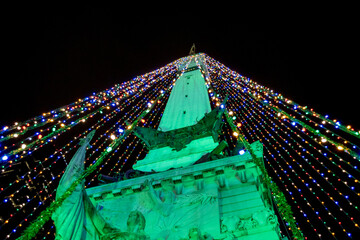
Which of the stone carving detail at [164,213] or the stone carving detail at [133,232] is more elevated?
the stone carving detail at [164,213]

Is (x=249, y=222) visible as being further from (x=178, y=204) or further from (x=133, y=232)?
(x=133, y=232)

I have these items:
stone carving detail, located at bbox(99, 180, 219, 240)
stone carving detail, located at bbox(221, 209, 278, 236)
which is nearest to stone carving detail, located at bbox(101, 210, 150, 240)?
stone carving detail, located at bbox(99, 180, 219, 240)

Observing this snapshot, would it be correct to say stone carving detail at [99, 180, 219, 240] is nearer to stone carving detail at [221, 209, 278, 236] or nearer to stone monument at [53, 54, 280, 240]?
stone monument at [53, 54, 280, 240]

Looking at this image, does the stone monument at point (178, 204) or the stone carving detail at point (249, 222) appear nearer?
the stone monument at point (178, 204)

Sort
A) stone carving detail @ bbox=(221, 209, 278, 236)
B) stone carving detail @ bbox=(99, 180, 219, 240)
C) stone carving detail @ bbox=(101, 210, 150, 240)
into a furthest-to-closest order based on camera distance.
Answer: stone carving detail @ bbox=(221, 209, 278, 236)
stone carving detail @ bbox=(99, 180, 219, 240)
stone carving detail @ bbox=(101, 210, 150, 240)

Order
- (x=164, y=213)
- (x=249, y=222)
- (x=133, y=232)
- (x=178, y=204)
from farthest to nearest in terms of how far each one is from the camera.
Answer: (x=178, y=204)
(x=164, y=213)
(x=249, y=222)
(x=133, y=232)

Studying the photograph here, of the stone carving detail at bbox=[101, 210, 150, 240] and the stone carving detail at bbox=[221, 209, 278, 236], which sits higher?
the stone carving detail at bbox=[221, 209, 278, 236]

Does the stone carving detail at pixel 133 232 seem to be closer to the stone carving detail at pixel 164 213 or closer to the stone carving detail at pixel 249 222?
the stone carving detail at pixel 164 213

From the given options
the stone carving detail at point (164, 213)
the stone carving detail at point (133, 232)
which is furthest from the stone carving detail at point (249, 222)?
the stone carving detail at point (133, 232)

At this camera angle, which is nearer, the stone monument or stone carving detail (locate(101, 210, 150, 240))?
stone carving detail (locate(101, 210, 150, 240))

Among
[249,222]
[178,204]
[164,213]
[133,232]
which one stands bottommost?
[133,232]

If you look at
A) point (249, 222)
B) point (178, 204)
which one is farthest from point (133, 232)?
point (249, 222)

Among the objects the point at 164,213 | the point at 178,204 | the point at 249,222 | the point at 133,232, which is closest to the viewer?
the point at 133,232

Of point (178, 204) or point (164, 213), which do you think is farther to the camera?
point (178, 204)
